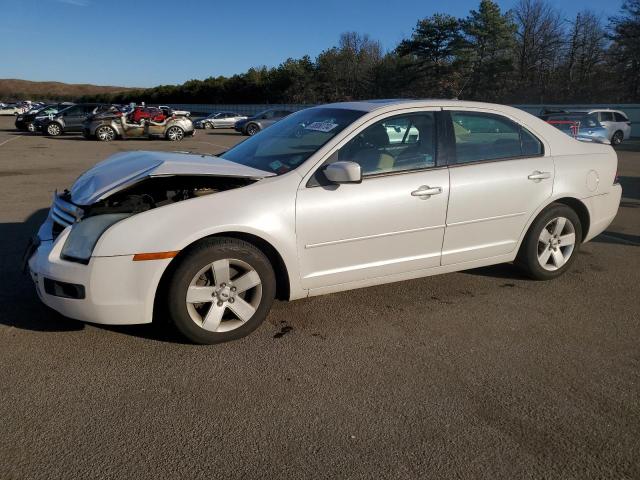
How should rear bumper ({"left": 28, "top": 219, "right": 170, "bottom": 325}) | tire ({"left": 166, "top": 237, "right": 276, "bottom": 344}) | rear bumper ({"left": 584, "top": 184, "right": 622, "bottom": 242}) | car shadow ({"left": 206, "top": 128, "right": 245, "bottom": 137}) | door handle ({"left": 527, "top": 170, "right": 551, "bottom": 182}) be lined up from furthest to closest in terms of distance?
1. car shadow ({"left": 206, "top": 128, "right": 245, "bottom": 137})
2. rear bumper ({"left": 584, "top": 184, "right": 622, "bottom": 242})
3. door handle ({"left": 527, "top": 170, "right": 551, "bottom": 182})
4. tire ({"left": 166, "top": 237, "right": 276, "bottom": 344})
5. rear bumper ({"left": 28, "top": 219, "right": 170, "bottom": 325})

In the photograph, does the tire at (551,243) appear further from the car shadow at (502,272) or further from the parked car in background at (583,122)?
the parked car in background at (583,122)

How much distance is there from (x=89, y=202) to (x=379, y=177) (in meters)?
2.01

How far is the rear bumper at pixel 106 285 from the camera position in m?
3.12

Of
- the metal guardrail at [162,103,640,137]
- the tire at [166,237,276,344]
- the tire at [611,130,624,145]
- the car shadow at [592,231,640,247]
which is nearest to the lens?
the tire at [166,237,276,344]

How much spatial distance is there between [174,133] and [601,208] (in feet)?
72.0

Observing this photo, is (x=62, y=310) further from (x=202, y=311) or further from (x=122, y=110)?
(x=122, y=110)

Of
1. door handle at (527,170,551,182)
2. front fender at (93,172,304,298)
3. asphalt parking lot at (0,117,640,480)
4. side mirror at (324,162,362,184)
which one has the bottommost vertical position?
asphalt parking lot at (0,117,640,480)

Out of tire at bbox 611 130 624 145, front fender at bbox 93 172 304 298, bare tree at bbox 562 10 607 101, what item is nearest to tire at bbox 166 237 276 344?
front fender at bbox 93 172 304 298

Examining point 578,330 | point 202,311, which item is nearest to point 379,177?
point 202,311

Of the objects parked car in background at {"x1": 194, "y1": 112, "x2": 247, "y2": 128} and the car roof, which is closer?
the car roof

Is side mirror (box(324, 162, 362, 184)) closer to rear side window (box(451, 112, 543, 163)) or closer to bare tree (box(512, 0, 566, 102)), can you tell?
rear side window (box(451, 112, 543, 163))

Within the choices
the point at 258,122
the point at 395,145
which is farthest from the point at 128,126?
the point at 395,145

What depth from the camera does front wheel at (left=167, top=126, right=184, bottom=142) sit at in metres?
24.1

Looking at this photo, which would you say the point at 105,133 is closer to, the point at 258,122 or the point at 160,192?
the point at 258,122
